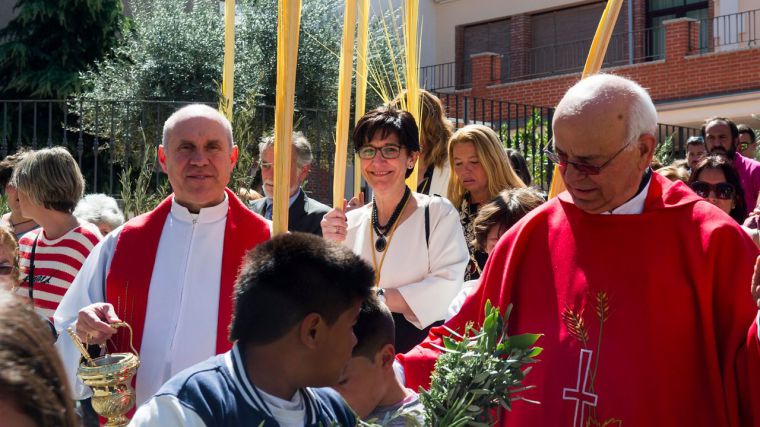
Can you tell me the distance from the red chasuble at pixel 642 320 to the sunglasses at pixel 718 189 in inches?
102

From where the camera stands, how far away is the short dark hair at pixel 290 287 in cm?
226

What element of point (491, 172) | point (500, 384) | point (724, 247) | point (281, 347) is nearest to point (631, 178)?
point (724, 247)

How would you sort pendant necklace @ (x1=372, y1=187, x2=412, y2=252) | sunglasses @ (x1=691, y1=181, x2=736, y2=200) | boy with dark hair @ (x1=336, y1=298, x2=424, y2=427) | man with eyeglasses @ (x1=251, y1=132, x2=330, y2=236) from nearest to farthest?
boy with dark hair @ (x1=336, y1=298, x2=424, y2=427), pendant necklace @ (x1=372, y1=187, x2=412, y2=252), man with eyeglasses @ (x1=251, y1=132, x2=330, y2=236), sunglasses @ (x1=691, y1=181, x2=736, y2=200)

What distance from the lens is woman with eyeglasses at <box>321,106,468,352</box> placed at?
13.8ft

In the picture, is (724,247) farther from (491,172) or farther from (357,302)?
(491,172)

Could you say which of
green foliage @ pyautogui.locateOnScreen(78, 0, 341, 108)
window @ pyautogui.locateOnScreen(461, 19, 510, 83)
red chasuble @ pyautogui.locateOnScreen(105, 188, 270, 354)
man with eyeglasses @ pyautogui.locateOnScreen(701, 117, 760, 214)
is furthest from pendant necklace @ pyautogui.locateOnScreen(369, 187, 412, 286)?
window @ pyautogui.locateOnScreen(461, 19, 510, 83)

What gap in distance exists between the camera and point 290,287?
7.47ft

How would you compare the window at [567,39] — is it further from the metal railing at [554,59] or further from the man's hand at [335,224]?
the man's hand at [335,224]

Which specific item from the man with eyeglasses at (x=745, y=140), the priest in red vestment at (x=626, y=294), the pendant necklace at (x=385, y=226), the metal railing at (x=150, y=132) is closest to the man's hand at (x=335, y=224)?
the pendant necklace at (x=385, y=226)

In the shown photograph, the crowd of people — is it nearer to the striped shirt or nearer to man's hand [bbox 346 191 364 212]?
the striped shirt

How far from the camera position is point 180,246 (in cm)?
386

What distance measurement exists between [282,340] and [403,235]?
218 centimetres

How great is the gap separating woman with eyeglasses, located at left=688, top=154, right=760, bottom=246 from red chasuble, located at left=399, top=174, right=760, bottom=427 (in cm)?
260

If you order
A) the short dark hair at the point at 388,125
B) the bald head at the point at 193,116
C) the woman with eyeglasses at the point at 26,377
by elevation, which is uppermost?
the short dark hair at the point at 388,125
